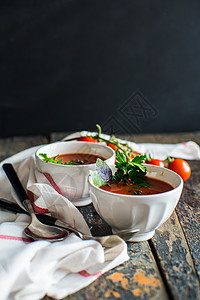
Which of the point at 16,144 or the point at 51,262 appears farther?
the point at 16,144

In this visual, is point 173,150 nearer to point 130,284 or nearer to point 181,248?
point 181,248

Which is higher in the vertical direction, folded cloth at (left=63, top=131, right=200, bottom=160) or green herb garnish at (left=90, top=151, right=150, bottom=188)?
green herb garnish at (left=90, top=151, right=150, bottom=188)

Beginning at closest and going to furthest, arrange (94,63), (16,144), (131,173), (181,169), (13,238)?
1. (13,238)
2. (131,173)
3. (181,169)
4. (16,144)
5. (94,63)

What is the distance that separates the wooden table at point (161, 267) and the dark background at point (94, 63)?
4.40 ft

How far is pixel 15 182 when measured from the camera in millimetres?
1206

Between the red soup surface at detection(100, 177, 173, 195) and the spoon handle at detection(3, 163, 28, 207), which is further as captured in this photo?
the spoon handle at detection(3, 163, 28, 207)

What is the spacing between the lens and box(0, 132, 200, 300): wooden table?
0.76 m

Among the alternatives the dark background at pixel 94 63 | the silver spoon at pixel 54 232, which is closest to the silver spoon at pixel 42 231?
the silver spoon at pixel 54 232

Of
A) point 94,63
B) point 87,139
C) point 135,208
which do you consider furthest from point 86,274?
point 94,63

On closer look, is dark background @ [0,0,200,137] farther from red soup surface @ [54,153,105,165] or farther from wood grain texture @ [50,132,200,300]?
wood grain texture @ [50,132,200,300]

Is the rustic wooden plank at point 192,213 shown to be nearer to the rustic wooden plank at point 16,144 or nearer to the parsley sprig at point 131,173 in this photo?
the parsley sprig at point 131,173

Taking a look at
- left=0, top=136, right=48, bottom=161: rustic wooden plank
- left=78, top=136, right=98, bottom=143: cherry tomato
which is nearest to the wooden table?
left=78, top=136, right=98, bottom=143: cherry tomato

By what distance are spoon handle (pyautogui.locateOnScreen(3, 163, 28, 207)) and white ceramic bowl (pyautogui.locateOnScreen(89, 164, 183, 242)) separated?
29 cm

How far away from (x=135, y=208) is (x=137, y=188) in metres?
0.11
